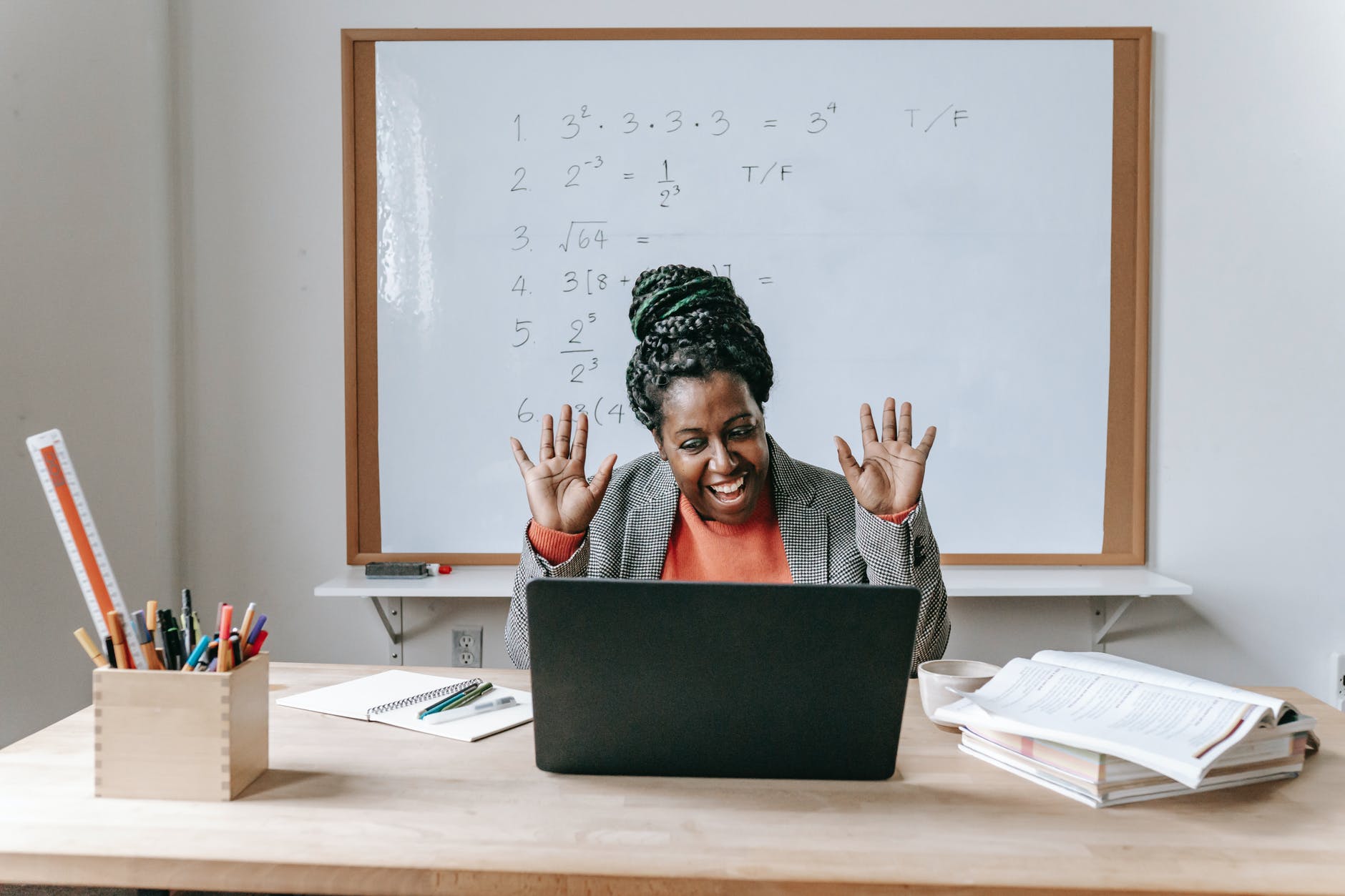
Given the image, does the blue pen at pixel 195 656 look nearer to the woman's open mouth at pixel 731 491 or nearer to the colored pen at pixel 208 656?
the colored pen at pixel 208 656

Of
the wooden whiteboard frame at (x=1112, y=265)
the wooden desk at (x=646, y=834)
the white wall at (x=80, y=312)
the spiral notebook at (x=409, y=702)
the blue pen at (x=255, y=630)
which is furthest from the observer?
the wooden whiteboard frame at (x=1112, y=265)

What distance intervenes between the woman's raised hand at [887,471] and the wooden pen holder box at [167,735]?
95 cm

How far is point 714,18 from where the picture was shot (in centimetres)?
243

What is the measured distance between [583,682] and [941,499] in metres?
1.76

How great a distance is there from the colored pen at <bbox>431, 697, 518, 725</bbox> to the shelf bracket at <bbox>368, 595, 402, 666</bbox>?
139cm

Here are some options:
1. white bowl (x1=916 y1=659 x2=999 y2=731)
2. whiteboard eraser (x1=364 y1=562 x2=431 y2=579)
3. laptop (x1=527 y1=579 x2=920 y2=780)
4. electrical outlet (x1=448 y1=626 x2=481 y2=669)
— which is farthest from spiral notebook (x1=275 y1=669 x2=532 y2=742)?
electrical outlet (x1=448 y1=626 x2=481 y2=669)

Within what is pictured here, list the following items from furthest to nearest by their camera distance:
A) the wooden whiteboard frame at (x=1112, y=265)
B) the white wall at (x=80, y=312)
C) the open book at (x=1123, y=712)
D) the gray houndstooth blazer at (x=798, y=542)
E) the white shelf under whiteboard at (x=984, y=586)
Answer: the wooden whiteboard frame at (x=1112, y=265)
the white shelf under whiteboard at (x=984, y=586)
the white wall at (x=80, y=312)
the gray houndstooth blazer at (x=798, y=542)
the open book at (x=1123, y=712)

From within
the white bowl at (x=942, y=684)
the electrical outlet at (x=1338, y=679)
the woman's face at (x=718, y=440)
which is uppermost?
the woman's face at (x=718, y=440)

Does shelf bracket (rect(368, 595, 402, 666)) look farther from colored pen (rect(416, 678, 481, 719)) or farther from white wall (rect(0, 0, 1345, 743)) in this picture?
colored pen (rect(416, 678, 481, 719))

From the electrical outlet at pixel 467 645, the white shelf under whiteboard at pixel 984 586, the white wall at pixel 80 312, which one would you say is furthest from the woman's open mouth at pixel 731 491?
the white wall at pixel 80 312

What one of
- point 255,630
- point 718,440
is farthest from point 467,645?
point 255,630

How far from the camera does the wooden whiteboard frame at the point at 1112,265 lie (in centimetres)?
240

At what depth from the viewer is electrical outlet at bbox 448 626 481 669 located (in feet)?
8.16

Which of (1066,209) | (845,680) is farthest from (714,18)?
(845,680)
